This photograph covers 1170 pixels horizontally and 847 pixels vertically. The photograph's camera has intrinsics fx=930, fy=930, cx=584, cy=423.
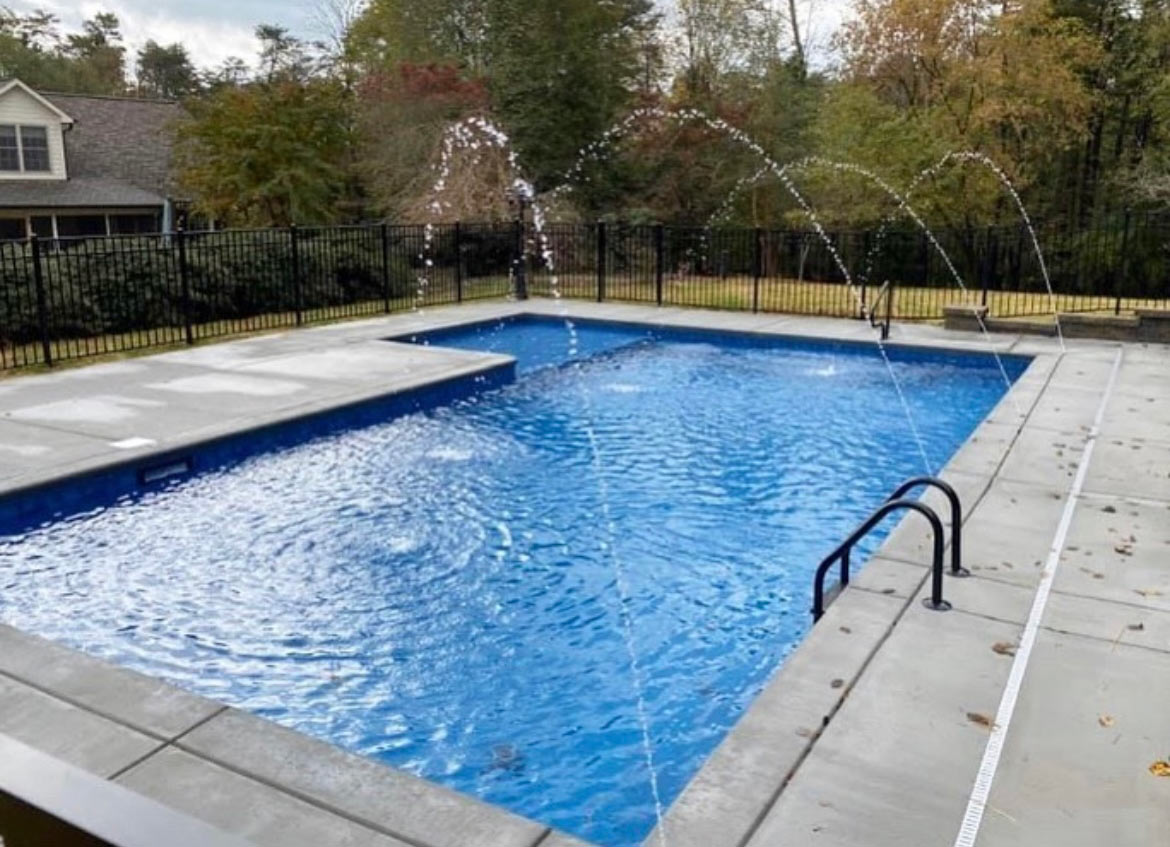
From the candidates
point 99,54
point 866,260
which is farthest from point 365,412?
point 99,54

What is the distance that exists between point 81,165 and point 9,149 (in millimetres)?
2216

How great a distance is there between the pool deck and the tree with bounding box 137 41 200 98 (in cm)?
4403

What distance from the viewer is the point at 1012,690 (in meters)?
3.44

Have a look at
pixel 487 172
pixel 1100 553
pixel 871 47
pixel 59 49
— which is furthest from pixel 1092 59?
pixel 59 49

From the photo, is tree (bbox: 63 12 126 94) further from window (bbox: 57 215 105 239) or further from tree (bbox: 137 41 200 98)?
window (bbox: 57 215 105 239)

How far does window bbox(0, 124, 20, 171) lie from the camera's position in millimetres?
22375

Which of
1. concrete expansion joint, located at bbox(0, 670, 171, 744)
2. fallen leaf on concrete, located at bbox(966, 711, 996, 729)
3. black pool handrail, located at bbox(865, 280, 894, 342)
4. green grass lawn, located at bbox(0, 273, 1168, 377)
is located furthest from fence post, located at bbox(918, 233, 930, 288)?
concrete expansion joint, located at bbox(0, 670, 171, 744)

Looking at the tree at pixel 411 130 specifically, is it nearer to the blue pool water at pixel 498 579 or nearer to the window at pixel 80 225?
the window at pixel 80 225

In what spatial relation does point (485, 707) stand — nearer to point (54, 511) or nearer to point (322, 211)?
point (54, 511)

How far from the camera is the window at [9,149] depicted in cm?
2238

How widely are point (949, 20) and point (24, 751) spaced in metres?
22.1

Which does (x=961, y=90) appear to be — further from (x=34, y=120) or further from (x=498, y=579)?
(x=34, y=120)

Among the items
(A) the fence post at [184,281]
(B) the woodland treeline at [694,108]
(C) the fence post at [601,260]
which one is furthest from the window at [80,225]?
(C) the fence post at [601,260]

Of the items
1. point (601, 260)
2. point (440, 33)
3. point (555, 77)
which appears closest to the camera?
point (601, 260)
